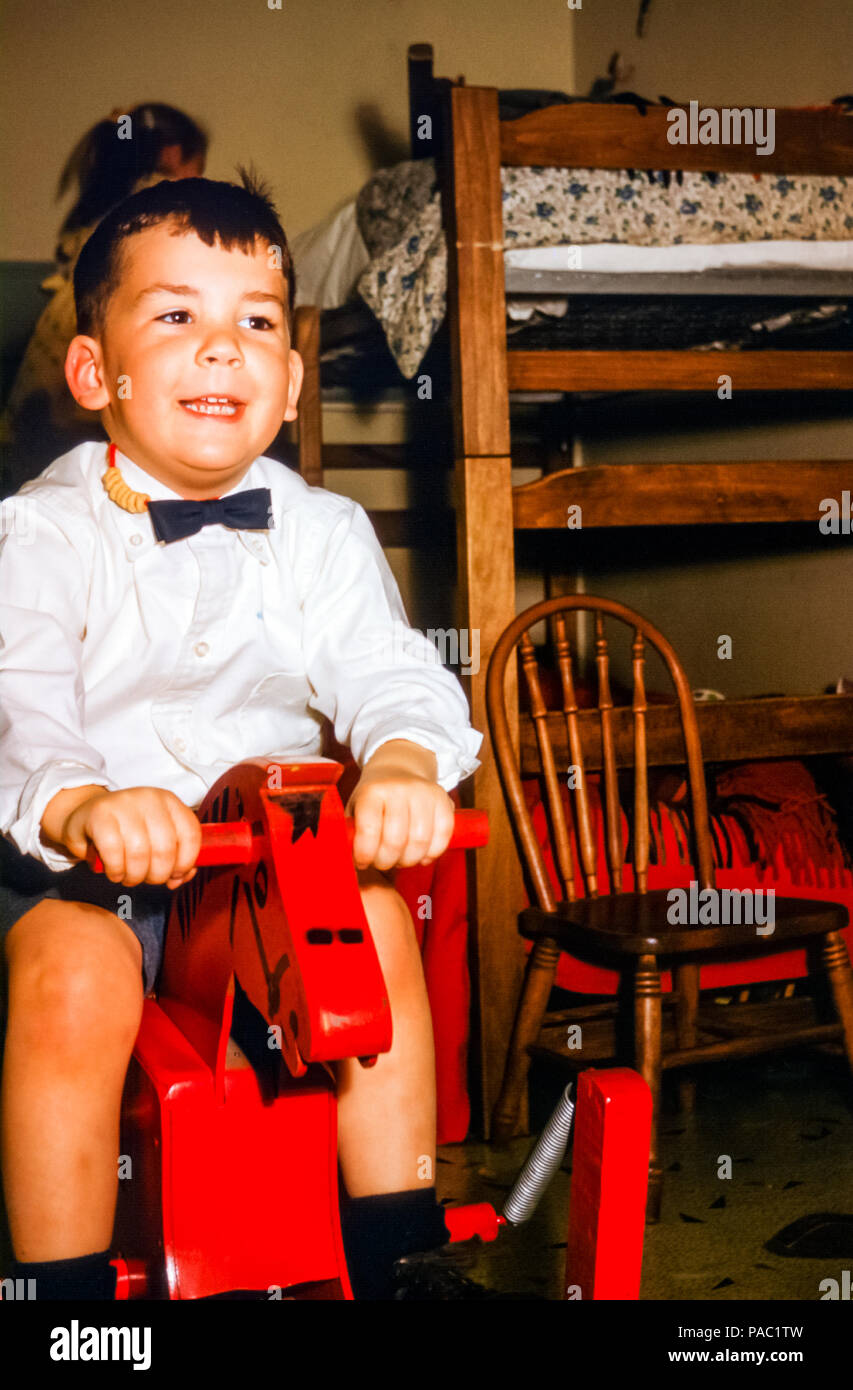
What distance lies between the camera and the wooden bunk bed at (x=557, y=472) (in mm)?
1595

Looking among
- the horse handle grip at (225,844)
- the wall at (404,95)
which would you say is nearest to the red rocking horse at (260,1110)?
the horse handle grip at (225,844)

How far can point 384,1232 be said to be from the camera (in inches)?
35.3

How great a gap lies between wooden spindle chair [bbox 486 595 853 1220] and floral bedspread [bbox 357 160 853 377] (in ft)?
1.50

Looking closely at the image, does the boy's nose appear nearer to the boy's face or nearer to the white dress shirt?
the boy's face

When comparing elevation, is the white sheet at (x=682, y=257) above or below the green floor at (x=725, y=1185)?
above

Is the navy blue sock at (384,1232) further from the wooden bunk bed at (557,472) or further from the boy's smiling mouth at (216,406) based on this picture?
the wooden bunk bed at (557,472)

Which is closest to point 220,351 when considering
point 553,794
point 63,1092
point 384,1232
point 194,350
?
point 194,350

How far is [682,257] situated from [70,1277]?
141cm

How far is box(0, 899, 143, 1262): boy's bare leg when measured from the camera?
84 centimetres

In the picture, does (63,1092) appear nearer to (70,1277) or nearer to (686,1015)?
(70,1277)

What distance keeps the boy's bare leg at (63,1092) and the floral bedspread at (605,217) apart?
3.61ft

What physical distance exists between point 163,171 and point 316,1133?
3.09 metres
